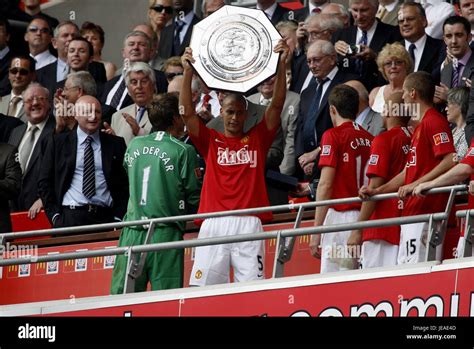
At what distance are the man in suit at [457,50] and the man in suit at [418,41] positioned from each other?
2.20ft

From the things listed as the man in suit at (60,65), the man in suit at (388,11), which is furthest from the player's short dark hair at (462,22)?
the man in suit at (60,65)

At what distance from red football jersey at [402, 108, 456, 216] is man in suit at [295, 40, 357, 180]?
2434 millimetres

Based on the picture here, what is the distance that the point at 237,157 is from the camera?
43.0 feet

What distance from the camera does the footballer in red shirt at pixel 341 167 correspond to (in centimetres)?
1274

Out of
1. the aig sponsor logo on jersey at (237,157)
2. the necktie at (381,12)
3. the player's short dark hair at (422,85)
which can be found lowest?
the aig sponsor logo on jersey at (237,157)

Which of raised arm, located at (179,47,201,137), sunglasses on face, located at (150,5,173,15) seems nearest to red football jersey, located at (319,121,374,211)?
raised arm, located at (179,47,201,137)

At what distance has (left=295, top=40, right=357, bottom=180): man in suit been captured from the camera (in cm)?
1493

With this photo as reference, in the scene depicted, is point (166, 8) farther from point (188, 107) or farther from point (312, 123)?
point (188, 107)

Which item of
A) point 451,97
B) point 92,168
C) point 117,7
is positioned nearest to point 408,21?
point 451,97

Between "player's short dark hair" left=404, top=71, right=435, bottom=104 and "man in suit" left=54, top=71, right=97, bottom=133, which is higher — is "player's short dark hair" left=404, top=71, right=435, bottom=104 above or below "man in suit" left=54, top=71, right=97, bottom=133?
above

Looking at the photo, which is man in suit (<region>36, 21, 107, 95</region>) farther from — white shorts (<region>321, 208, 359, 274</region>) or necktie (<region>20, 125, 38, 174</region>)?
white shorts (<region>321, 208, 359, 274</region>)

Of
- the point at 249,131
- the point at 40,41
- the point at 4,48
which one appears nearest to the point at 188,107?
the point at 249,131

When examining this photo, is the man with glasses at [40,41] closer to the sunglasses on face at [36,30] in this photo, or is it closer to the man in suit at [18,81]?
the sunglasses on face at [36,30]

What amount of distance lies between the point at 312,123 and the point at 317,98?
12.8 inches
